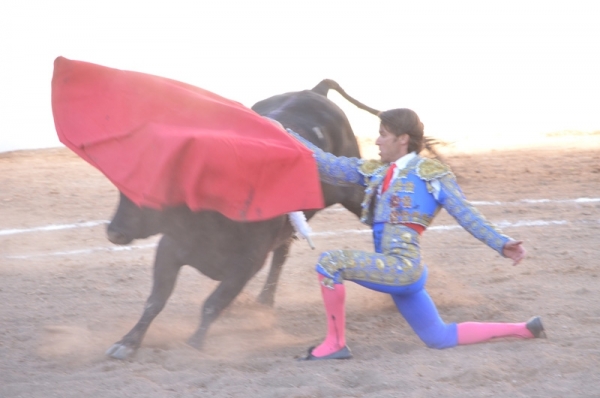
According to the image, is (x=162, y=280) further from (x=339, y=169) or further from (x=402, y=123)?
(x=402, y=123)

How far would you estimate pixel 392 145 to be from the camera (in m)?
3.70

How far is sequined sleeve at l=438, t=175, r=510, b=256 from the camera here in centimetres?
359

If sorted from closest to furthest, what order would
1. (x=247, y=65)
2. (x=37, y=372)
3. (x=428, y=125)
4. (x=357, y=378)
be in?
(x=357, y=378) < (x=37, y=372) < (x=247, y=65) < (x=428, y=125)

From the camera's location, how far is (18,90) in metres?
9.62

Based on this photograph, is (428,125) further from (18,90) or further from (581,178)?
(18,90)

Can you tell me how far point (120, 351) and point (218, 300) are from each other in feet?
1.71

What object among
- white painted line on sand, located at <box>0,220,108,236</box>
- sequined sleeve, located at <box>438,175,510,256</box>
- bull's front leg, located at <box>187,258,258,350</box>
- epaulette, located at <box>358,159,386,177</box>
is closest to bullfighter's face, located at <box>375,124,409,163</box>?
epaulette, located at <box>358,159,386,177</box>

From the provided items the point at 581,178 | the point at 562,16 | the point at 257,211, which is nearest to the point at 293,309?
the point at 257,211

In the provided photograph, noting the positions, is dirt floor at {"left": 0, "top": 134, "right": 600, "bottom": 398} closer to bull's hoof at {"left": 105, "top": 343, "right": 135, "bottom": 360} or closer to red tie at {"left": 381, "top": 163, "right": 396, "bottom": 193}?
bull's hoof at {"left": 105, "top": 343, "right": 135, "bottom": 360}

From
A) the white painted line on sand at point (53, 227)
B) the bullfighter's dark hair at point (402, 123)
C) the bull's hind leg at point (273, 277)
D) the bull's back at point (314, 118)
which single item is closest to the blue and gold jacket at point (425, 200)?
the bullfighter's dark hair at point (402, 123)

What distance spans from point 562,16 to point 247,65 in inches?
192

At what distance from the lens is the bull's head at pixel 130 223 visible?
399 cm

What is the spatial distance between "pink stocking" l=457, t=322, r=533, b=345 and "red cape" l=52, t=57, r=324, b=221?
2.90 ft

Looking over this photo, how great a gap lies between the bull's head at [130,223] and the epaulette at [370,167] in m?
0.99
